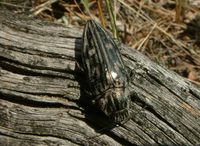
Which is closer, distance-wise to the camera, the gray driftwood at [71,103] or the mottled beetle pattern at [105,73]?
the mottled beetle pattern at [105,73]

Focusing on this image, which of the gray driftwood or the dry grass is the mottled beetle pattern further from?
the dry grass

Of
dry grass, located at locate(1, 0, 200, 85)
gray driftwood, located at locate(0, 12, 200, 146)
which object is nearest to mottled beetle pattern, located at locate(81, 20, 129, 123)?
gray driftwood, located at locate(0, 12, 200, 146)

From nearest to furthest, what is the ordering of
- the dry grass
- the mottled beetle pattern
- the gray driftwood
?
the mottled beetle pattern < the gray driftwood < the dry grass

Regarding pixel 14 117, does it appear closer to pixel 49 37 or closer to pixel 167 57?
pixel 49 37

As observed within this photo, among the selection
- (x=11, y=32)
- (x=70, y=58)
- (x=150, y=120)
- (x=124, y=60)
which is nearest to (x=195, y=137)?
(x=150, y=120)

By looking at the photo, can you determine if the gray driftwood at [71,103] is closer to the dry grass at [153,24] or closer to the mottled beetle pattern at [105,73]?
the mottled beetle pattern at [105,73]

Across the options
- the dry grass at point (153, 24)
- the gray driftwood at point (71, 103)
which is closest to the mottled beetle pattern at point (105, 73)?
the gray driftwood at point (71, 103)

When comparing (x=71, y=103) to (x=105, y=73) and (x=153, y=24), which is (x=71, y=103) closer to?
(x=105, y=73)
